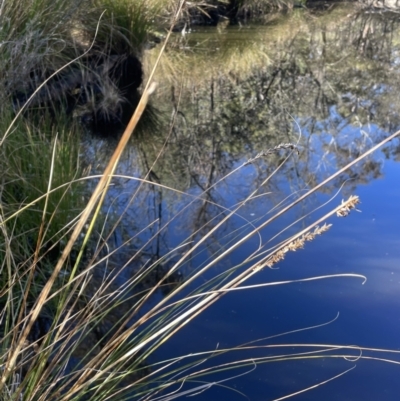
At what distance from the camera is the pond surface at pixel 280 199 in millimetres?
1604

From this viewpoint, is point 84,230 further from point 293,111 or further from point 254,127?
point 293,111

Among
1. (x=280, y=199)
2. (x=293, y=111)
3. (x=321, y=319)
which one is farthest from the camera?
(x=293, y=111)

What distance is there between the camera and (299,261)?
2.08m

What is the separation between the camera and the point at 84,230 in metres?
2.09

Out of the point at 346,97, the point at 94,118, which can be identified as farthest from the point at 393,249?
the point at 346,97

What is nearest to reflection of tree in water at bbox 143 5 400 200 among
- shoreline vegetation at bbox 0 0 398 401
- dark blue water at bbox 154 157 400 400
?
shoreline vegetation at bbox 0 0 398 401

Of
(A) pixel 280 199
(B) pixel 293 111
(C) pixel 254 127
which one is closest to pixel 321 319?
(A) pixel 280 199

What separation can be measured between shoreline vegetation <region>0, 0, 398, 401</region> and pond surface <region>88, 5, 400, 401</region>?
55mm

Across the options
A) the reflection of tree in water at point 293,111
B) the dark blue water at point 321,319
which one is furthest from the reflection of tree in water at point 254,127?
the dark blue water at point 321,319

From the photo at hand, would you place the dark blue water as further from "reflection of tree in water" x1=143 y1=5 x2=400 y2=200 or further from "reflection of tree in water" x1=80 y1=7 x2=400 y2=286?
"reflection of tree in water" x1=143 y1=5 x2=400 y2=200

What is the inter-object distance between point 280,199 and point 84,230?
89cm

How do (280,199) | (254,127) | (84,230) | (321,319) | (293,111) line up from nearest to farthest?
(321,319), (84,230), (280,199), (254,127), (293,111)

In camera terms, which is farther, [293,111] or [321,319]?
[293,111]

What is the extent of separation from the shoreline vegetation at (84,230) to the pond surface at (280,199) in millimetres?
55
